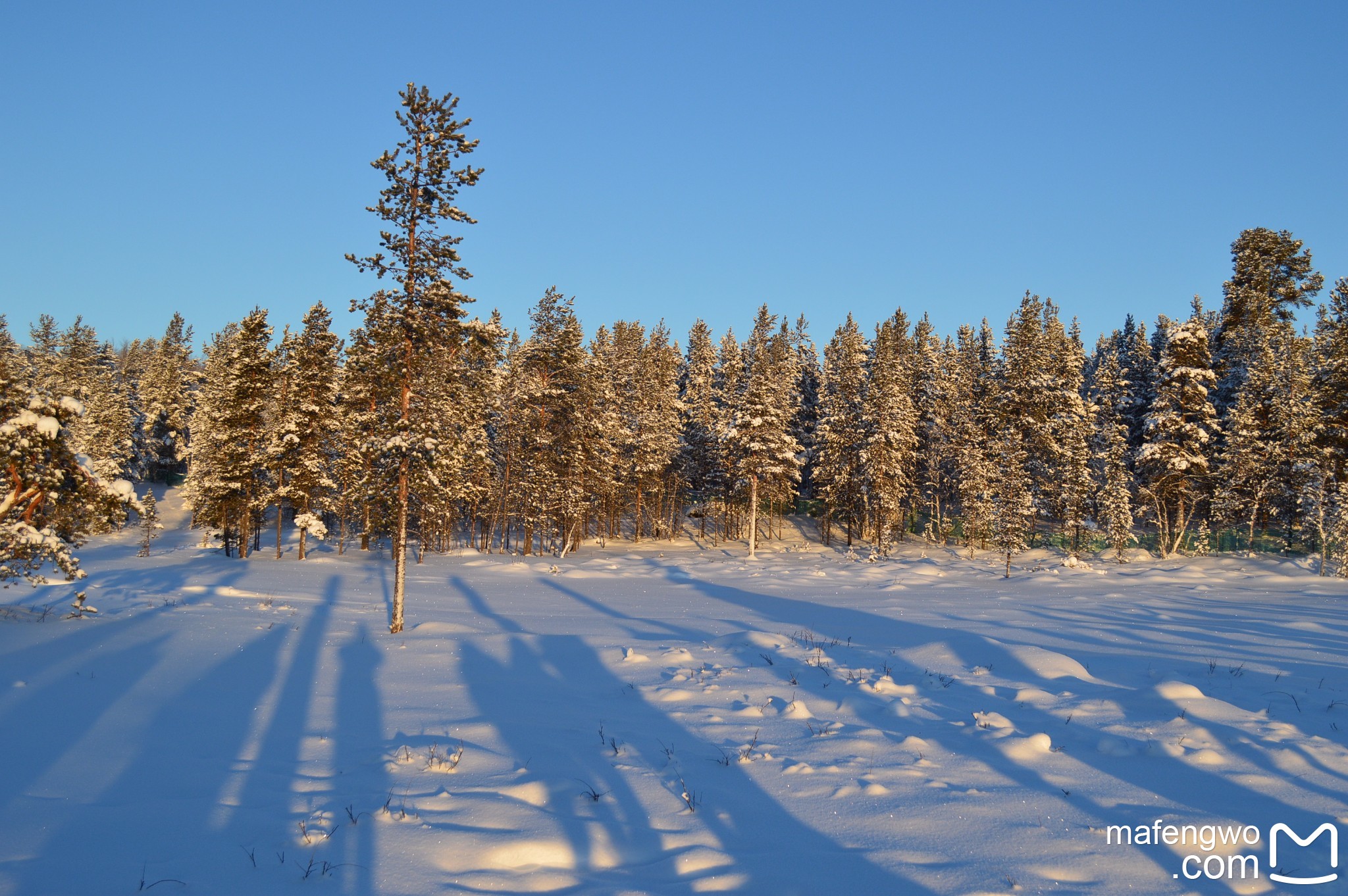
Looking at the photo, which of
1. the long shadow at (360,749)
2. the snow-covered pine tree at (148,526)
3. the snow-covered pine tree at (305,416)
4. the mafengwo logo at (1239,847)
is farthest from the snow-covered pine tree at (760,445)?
the mafengwo logo at (1239,847)

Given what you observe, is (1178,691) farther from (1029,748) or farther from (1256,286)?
(1256,286)

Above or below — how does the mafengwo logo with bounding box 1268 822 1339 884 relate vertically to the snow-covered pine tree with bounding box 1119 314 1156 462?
below

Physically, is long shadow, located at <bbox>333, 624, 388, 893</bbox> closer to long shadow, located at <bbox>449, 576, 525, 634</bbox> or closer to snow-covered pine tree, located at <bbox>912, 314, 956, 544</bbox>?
long shadow, located at <bbox>449, 576, 525, 634</bbox>

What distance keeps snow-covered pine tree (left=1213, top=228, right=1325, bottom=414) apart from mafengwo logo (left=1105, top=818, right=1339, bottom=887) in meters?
63.5

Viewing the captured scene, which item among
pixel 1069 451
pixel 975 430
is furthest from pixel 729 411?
pixel 1069 451

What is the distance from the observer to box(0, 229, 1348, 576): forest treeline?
3741cm

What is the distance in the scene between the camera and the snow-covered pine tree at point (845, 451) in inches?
2136

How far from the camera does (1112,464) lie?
4269cm

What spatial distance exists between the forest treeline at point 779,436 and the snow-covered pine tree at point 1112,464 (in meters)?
0.21

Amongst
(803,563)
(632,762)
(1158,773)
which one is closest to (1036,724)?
(1158,773)

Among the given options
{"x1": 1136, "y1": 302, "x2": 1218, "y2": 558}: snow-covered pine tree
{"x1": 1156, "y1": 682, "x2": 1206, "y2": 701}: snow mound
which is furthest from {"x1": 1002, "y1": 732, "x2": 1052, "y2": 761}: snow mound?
{"x1": 1136, "y1": 302, "x2": 1218, "y2": 558}: snow-covered pine tree

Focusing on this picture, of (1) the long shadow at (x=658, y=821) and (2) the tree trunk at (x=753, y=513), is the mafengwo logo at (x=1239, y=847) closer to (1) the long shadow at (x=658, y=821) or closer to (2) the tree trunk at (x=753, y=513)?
(1) the long shadow at (x=658, y=821)

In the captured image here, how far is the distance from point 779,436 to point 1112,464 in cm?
2054

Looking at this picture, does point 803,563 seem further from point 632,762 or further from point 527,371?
point 632,762
